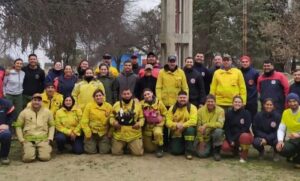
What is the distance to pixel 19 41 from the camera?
1625 cm

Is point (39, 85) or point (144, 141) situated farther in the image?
point (39, 85)

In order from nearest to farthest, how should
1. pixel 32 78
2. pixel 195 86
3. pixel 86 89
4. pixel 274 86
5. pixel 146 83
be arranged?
pixel 274 86, pixel 86 89, pixel 195 86, pixel 146 83, pixel 32 78

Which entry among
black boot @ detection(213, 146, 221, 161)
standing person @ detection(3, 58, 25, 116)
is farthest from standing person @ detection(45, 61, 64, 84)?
black boot @ detection(213, 146, 221, 161)

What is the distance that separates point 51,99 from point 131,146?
1.82 meters

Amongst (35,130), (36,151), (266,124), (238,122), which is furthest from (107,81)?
(266,124)

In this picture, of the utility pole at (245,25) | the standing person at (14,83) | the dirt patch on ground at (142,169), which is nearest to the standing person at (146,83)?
the dirt patch on ground at (142,169)

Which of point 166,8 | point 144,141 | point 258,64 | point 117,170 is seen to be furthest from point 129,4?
point 258,64

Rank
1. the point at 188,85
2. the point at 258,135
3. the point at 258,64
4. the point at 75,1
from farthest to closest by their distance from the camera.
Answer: the point at 258,64 → the point at 75,1 → the point at 188,85 → the point at 258,135

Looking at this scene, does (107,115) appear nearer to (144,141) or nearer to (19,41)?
(144,141)

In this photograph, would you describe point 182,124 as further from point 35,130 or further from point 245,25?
point 245,25

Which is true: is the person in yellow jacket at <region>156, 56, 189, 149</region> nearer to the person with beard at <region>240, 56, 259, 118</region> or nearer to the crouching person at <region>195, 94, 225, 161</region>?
the crouching person at <region>195, 94, 225, 161</region>

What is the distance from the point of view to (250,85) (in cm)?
932

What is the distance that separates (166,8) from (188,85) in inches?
290

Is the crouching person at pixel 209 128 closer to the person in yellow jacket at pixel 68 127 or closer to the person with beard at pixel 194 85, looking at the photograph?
the person with beard at pixel 194 85
